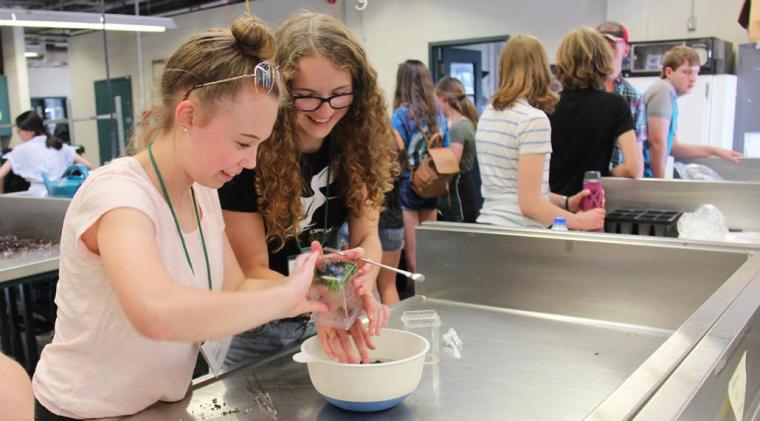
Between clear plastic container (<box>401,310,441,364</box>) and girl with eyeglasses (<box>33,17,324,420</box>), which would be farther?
clear plastic container (<box>401,310,441,364</box>)

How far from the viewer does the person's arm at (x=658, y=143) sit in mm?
3244

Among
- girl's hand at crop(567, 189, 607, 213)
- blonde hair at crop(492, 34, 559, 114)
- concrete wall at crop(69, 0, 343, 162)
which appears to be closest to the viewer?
girl's hand at crop(567, 189, 607, 213)

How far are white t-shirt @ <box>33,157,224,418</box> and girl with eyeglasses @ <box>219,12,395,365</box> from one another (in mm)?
255

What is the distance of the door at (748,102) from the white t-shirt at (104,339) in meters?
4.97

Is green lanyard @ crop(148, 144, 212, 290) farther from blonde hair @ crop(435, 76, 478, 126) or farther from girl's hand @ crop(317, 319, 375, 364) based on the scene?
blonde hair @ crop(435, 76, 478, 126)

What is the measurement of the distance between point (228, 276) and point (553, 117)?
173cm

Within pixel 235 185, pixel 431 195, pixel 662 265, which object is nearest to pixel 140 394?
pixel 235 185

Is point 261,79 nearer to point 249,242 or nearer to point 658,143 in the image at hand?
point 249,242

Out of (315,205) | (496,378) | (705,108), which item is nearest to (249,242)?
(315,205)

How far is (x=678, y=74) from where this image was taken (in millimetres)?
3508

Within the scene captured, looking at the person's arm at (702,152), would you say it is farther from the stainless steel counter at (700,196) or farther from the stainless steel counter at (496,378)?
the stainless steel counter at (496,378)

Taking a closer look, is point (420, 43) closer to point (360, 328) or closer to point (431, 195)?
point (431, 195)

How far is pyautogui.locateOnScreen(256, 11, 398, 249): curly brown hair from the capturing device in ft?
4.23

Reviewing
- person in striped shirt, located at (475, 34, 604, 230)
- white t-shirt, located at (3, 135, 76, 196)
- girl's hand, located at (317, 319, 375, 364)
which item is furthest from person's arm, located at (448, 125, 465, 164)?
girl's hand, located at (317, 319, 375, 364)
